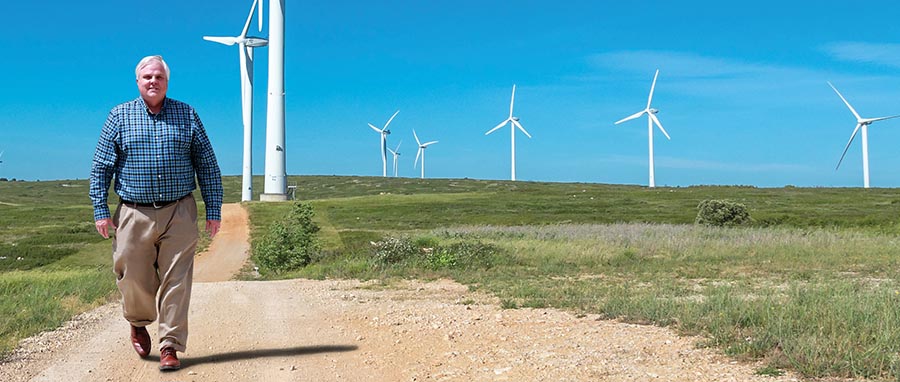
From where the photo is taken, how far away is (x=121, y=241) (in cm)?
727

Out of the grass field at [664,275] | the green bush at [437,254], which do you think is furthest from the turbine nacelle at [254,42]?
the green bush at [437,254]

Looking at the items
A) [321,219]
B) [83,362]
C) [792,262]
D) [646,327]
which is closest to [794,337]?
[646,327]

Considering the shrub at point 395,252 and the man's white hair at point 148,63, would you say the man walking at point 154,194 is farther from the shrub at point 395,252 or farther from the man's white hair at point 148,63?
the shrub at point 395,252

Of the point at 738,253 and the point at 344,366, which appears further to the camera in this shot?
the point at 738,253

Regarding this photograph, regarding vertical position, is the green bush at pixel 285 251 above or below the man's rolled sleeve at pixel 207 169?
below

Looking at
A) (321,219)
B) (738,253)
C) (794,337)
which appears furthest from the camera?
(321,219)

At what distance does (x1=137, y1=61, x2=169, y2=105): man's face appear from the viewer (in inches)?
285

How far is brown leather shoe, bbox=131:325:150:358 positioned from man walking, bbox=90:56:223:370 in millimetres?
311

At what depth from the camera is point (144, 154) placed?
7211 mm

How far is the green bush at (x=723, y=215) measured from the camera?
135 ft

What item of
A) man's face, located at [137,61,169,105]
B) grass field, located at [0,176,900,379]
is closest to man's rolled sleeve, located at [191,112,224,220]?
man's face, located at [137,61,169,105]

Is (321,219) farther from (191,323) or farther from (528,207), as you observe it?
(191,323)

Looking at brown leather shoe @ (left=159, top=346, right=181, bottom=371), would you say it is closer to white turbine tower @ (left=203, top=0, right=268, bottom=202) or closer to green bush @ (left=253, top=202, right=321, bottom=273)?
green bush @ (left=253, top=202, right=321, bottom=273)

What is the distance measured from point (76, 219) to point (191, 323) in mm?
54867
